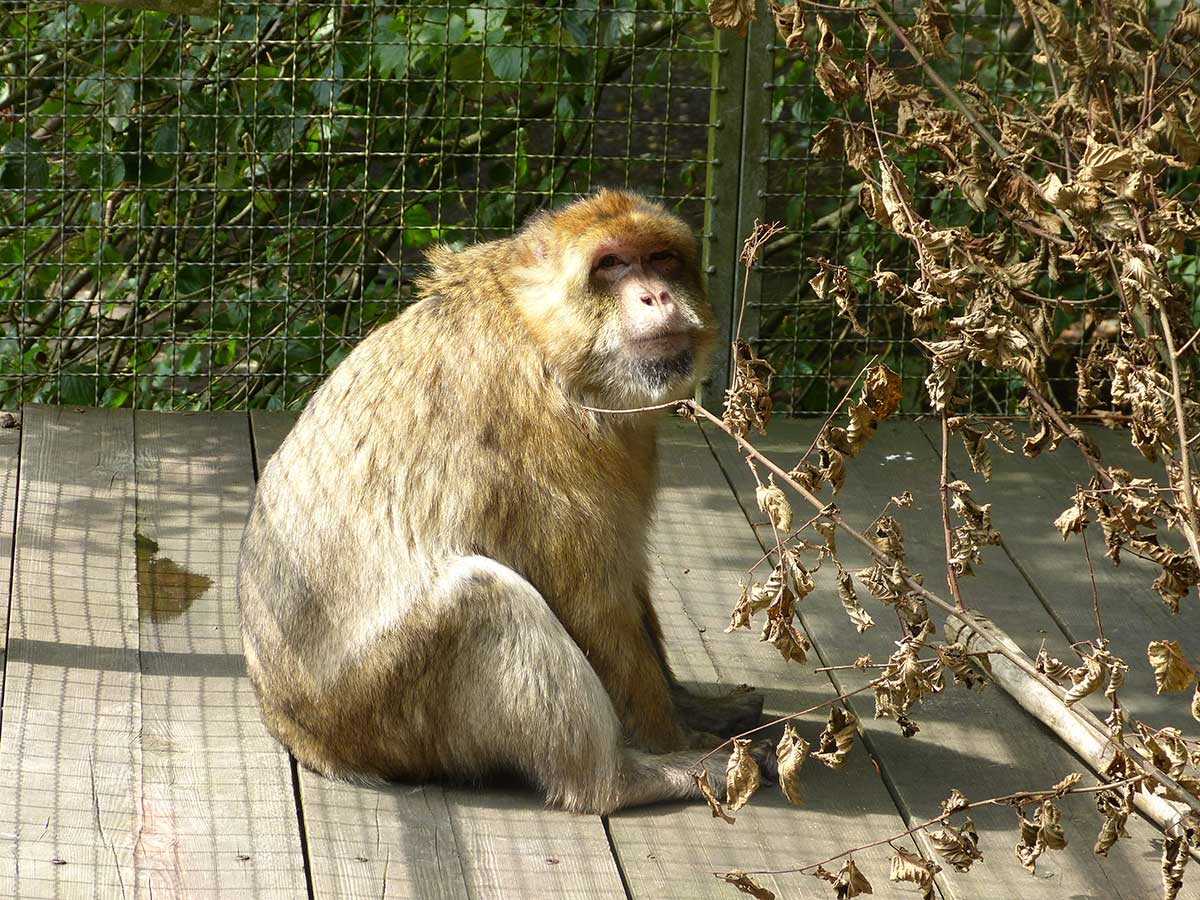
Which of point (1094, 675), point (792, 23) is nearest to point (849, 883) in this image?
point (1094, 675)

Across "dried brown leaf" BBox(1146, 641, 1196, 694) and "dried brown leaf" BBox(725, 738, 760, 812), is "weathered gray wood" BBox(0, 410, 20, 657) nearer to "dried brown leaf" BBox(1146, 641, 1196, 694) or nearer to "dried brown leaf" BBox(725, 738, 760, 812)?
"dried brown leaf" BBox(725, 738, 760, 812)

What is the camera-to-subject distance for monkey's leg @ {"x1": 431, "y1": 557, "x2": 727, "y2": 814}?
3725mm

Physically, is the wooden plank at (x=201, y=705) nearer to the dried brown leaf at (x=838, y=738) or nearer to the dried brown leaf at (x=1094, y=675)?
the dried brown leaf at (x=838, y=738)

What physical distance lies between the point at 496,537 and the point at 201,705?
99 centimetres

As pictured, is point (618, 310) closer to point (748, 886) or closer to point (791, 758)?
point (791, 758)

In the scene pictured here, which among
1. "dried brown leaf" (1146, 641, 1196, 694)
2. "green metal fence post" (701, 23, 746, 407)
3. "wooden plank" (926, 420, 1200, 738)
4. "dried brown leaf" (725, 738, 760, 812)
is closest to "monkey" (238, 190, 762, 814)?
"dried brown leaf" (725, 738, 760, 812)

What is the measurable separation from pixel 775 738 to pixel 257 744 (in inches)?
53.4

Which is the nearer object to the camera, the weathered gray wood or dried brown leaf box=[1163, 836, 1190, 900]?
dried brown leaf box=[1163, 836, 1190, 900]

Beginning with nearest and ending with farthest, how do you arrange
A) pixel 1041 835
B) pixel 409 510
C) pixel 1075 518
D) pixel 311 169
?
pixel 1041 835 → pixel 1075 518 → pixel 409 510 → pixel 311 169

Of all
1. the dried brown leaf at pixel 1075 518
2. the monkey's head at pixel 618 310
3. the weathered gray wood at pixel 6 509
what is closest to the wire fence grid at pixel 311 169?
the weathered gray wood at pixel 6 509

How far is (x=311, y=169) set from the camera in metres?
6.93

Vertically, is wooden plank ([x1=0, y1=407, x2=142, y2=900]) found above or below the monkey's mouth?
below

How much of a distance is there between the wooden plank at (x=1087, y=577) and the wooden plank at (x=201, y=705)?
229cm

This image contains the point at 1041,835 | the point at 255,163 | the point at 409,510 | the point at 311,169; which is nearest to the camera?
the point at 1041,835
